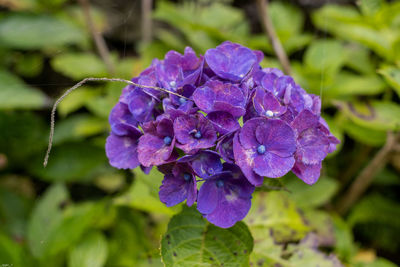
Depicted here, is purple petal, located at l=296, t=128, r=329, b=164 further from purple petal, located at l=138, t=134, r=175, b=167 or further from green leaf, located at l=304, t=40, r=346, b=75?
green leaf, located at l=304, t=40, r=346, b=75

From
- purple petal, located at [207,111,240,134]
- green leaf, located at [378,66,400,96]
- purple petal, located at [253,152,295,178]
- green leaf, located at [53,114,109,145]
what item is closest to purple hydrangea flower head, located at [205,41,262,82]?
purple petal, located at [207,111,240,134]

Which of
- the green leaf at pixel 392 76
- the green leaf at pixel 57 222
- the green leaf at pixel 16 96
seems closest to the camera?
the green leaf at pixel 392 76

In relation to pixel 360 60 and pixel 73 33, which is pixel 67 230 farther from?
pixel 360 60

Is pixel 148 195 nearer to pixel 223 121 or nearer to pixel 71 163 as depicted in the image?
pixel 223 121

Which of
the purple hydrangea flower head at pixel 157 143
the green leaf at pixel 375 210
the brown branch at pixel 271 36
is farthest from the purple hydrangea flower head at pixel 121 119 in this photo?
the green leaf at pixel 375 210

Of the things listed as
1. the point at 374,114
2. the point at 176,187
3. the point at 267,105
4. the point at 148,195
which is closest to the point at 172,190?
the point at 176,187

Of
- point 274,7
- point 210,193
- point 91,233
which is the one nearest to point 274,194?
point 210,193

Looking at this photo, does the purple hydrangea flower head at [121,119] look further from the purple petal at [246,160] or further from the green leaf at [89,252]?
the green leaf at [89,252]
